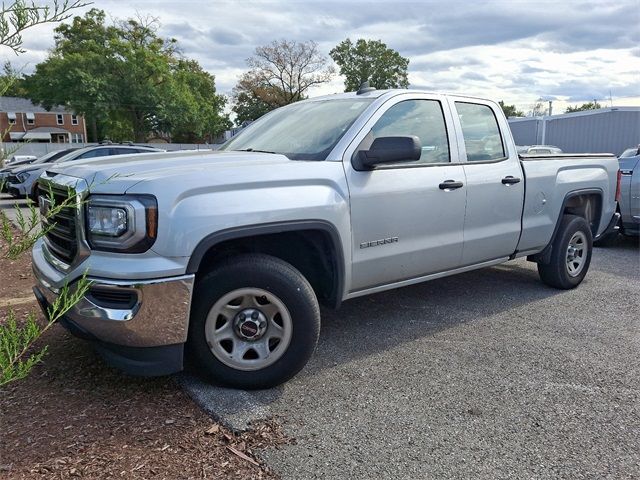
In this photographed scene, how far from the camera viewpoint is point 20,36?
2.09 m

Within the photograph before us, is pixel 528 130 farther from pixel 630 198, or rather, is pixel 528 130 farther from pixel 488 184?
pixel 488 184

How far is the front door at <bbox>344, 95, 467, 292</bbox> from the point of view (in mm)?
3646

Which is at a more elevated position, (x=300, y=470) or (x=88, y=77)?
(x=88, y=77)

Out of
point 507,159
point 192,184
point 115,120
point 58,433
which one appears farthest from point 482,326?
point 115,120

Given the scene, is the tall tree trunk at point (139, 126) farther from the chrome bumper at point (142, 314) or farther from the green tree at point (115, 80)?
the chrome bumper at point (142, 314)

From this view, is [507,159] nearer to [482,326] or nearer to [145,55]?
[482,326]

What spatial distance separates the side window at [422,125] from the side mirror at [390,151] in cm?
39

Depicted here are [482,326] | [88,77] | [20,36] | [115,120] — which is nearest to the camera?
[20,36]

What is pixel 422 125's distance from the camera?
4.26 metres

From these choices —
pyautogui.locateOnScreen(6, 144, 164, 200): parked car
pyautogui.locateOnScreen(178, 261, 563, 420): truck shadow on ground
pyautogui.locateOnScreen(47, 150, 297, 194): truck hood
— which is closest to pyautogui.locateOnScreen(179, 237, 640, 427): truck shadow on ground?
pyautogui.locateOnScreen(178, 261, 563, 420): truck shadow on ground

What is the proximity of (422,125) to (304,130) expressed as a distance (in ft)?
3.24

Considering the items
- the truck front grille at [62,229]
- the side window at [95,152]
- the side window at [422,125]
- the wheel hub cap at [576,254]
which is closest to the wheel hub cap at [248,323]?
the truck front grille at [62,229]

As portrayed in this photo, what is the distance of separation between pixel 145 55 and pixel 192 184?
41558 millimetres

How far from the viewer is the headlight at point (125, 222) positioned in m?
2.75
